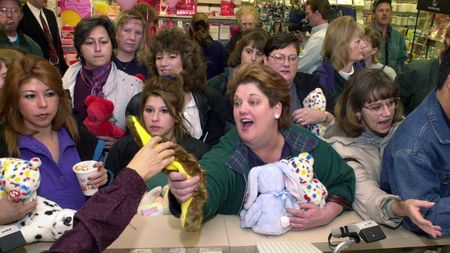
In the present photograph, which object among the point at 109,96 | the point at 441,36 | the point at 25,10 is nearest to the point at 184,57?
the point at 109,96

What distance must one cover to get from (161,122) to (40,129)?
2.28 feet

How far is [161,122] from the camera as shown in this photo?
257 centimetres

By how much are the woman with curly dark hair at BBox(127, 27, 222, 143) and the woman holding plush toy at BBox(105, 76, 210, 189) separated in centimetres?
19

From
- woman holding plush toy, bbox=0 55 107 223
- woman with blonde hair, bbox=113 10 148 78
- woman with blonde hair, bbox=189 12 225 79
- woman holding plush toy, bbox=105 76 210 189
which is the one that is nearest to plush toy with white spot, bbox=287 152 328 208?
woman holding plush toy, bbox=105 76 210 189

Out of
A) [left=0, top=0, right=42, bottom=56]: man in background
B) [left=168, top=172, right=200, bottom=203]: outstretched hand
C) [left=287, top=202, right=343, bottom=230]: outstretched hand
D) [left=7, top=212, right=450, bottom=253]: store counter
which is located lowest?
[left=7, top=212, right=450, bottom=253]: store counter

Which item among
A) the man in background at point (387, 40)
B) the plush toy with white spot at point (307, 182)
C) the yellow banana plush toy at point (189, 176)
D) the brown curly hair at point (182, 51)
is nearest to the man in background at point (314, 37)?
the man in background at point (387, 40)

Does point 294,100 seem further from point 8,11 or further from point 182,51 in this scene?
point 8,11

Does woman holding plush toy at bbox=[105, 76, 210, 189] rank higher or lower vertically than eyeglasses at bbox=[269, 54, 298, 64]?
lower

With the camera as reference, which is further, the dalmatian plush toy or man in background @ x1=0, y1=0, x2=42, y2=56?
man in background @ x1=0, y1=0, x2=42, y2=56

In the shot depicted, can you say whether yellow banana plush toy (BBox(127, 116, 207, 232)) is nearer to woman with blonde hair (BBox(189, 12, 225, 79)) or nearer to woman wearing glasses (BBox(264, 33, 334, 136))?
woman wearing glasses (BBox(264, 33, 334, 136))

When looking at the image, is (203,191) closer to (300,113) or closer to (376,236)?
(376,236)

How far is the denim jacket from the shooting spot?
182cm

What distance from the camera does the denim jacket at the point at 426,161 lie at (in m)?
1.82

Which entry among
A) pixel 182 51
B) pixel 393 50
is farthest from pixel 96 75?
pixel 393 50
